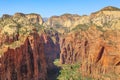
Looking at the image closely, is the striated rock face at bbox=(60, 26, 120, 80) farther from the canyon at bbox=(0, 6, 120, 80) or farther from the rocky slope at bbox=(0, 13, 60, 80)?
the rocky slope at bbox=(0, 13, 60, 80)

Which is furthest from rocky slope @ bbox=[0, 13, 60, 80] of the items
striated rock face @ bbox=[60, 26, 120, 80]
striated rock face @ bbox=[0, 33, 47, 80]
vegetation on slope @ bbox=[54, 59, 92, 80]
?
striated rock face @ bbox=[60, 26, 120, 80]

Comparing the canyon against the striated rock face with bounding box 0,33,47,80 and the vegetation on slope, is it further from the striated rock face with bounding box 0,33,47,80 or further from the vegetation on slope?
the vegetation on slope

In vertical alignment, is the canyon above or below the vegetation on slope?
above

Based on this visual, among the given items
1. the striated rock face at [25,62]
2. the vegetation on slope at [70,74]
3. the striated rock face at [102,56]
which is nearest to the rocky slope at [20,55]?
the striated rock face at [25,62]

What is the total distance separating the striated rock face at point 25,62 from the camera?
96875 millimetres

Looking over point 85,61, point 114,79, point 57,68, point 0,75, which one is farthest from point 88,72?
point 0,75

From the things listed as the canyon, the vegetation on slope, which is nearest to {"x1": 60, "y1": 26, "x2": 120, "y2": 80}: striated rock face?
the canyon

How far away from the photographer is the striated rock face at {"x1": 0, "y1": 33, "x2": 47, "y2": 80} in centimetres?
9688

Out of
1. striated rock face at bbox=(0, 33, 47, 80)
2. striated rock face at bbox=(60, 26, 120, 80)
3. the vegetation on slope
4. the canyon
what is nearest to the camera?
striated rock face at bbox=(0, 33, 47, 80)

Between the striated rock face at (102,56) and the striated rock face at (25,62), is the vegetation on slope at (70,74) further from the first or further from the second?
the striated rock face at (25,62)

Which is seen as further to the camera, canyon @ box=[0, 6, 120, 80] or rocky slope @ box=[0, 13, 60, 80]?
canyon @ box=[0, 6, 120, 80]

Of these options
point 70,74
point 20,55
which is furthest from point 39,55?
point 70,74

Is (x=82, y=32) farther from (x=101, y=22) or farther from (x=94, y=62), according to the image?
(x=94, y=62)

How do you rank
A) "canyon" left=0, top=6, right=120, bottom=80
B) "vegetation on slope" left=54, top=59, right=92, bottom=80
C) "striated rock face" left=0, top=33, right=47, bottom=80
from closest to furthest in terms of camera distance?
"striated rock face" left=0, top=33, right=47, bottom=80 < "canyon" left=0, top=6, right=120, bottom=80 < "vegetation on slope" left=54, top=59, right=92, bottom=80
